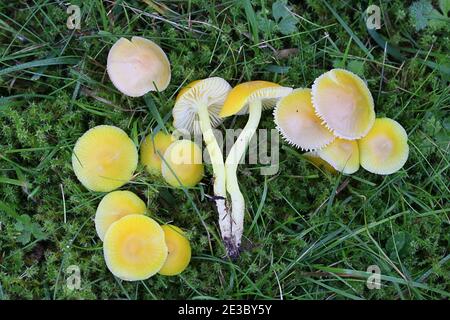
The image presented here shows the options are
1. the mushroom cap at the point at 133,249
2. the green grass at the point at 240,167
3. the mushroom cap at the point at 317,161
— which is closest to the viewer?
the mushroom cap at the point at 133,249

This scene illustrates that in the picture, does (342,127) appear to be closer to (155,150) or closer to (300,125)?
(300,125)

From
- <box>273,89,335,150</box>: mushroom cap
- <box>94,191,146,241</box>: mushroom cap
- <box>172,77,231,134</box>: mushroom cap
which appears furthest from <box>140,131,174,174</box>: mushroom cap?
<box>273,89,335,150</box>: mushroom cap

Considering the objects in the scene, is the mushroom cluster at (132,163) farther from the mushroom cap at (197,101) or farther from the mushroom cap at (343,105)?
the mushroom cap at (343,105)

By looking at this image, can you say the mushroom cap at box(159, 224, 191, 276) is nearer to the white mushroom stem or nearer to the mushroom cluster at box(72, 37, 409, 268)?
the mushroom cluster at box(72, 37, 409, 268)

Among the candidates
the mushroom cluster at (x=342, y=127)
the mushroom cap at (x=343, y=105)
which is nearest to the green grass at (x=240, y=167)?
the mushroom cluster at (x=342, y=127)

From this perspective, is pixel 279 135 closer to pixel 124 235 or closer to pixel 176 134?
pixel 176 134

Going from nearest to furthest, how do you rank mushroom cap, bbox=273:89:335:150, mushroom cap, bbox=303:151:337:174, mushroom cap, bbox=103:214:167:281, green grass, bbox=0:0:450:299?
1. mushroom cap, bbox=103:214:167:281
2. mushroom cap, bbox=273:89:335:150
3. green grass, bbox=0:0:450:299
4. mushroom cap, bbox=303:151:337:174
